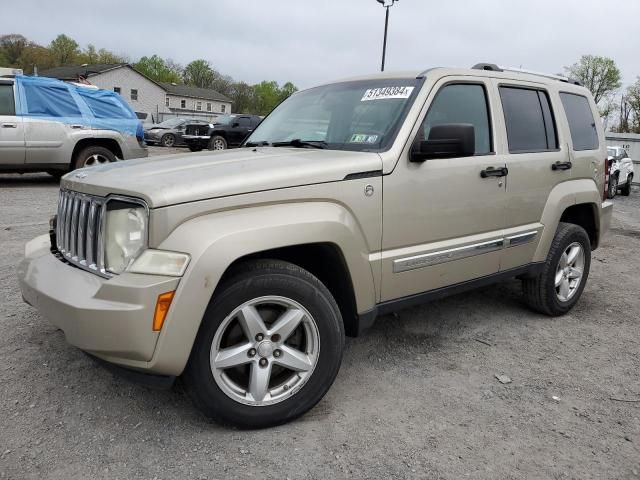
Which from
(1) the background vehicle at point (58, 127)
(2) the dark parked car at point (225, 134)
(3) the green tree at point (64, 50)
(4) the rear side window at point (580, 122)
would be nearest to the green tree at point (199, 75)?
(3) the green tree at point (64, 50)

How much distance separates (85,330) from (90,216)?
57 centimetres

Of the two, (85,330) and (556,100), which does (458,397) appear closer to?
(85,330)

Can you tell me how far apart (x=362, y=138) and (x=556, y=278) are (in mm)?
2198

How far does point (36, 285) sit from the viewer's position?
8.63ft

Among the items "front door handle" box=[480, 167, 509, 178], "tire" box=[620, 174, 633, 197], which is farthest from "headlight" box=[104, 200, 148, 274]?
"tire" box=[620, 174, 633, 197]

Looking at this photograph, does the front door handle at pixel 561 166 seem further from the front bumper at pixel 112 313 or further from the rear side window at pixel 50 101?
the rear side window at pixel 50 101

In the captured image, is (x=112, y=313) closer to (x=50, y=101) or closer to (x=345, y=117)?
(x=345, y=117)

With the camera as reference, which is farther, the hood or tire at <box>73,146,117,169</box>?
tire at <box>73,146,117,169</box>

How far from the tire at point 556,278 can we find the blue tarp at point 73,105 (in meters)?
8.20

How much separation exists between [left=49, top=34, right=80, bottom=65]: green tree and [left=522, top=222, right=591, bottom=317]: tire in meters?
81.3

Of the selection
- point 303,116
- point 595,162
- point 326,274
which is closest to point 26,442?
point 326,274

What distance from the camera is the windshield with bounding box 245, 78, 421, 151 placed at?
3156 mm

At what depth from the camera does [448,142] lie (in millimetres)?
2912

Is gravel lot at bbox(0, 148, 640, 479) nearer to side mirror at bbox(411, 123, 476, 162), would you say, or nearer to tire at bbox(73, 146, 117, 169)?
side mirror at bbox(411, 123, 476, 162)
